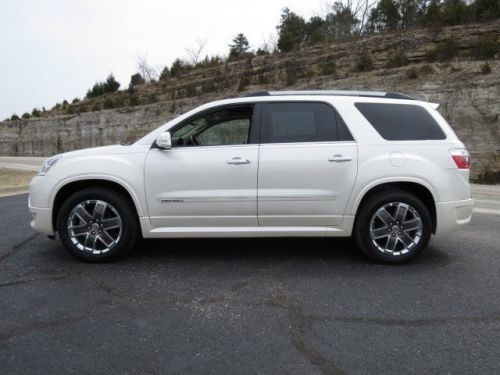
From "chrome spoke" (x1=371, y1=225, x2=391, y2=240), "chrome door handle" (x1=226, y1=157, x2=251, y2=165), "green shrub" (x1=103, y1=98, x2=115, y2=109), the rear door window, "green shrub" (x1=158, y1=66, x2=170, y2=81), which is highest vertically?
"green shrub" (x1=158, y1=66, x2=170, y2=81)

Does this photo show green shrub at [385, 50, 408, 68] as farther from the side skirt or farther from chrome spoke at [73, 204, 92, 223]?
chrome spoke at [73, 204, 92, 223]

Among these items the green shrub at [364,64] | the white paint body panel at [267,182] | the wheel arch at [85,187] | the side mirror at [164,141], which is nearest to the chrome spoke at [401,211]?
the white paint body panel at [267,182]

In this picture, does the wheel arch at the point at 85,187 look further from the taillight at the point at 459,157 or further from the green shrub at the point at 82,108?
the green shrub at the point at 82,108

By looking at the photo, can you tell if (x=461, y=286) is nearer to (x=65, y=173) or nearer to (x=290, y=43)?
(x=65, y=173)

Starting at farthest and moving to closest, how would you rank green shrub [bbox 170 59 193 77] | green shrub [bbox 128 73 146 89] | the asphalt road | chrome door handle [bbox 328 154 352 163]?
green shrub [bbox 128 73 146 89] → green shrub [bbox 170 59 193 77] → chrome door handle [bbox 328 154 352 163] → the asphalt road

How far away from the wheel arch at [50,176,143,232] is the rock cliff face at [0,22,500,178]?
42.5 ft

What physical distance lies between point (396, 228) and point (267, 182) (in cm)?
146

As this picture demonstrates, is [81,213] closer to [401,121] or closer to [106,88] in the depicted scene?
[401,121]

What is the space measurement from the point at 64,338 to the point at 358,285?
2512 mm

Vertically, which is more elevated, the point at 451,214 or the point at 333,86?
the point at 333,86

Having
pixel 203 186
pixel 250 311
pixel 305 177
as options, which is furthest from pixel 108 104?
pixel 250 311

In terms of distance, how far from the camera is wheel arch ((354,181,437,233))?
4.07 meters

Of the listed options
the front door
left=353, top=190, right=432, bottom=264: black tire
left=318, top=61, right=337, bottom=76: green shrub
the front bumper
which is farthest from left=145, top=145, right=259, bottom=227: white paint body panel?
left=318, top=61, right=337, bottom=76: green shrub

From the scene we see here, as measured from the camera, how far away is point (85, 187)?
4.30 m
